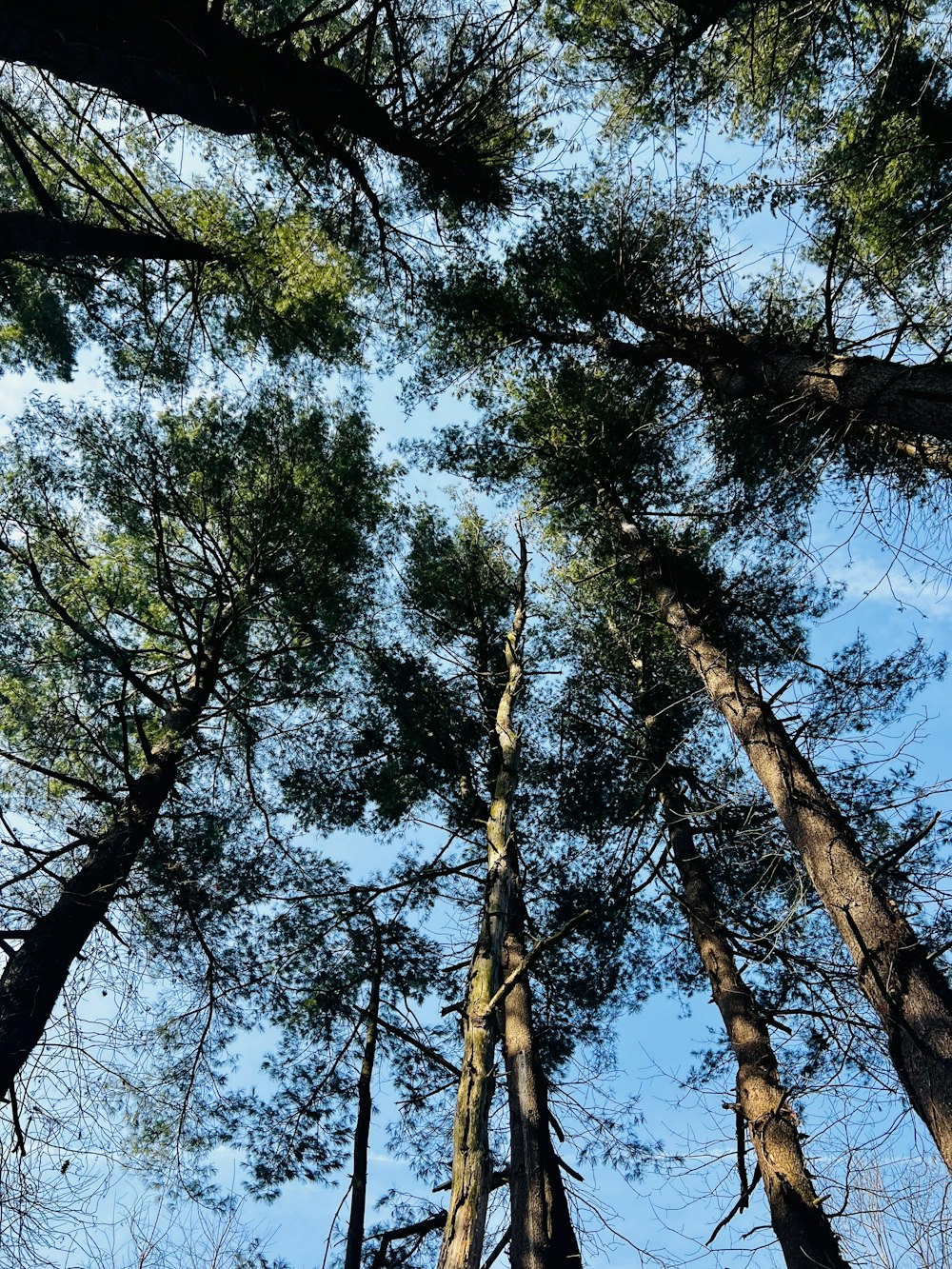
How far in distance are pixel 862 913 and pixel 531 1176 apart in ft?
9.76

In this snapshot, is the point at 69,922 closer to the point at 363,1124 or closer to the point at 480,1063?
the point at 480,1063

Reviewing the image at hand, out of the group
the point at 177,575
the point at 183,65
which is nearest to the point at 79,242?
the point at 183,65

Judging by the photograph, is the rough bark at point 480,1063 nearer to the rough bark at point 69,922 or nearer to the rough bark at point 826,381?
the rough bark at point 69,922

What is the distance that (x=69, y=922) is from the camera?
15.1 ft

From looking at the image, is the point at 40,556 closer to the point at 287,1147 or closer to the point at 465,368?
the point at 465,368

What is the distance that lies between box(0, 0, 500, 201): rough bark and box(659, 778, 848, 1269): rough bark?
4.66 metres

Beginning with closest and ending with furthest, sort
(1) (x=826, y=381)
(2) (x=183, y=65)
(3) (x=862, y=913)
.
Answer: (2) (x=183, y=65) → (3) (x=862, y=913) → (1) (x=826, y=381)

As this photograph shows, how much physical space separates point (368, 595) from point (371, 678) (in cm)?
86

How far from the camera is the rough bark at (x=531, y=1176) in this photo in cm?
479

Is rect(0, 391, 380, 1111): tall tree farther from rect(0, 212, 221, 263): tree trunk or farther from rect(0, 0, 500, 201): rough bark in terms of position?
rect(0, 0, 500, 201): rough bark

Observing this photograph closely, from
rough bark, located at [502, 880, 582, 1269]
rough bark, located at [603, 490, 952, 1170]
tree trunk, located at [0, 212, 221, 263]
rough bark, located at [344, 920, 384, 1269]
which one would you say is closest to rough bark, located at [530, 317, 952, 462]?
rough bark, located at [603, 490, 952, 1170]

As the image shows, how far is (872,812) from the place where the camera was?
20.5 feet

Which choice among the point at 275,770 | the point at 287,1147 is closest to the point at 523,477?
the point at 275,770

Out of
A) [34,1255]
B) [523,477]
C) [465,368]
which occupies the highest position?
[465,368]
